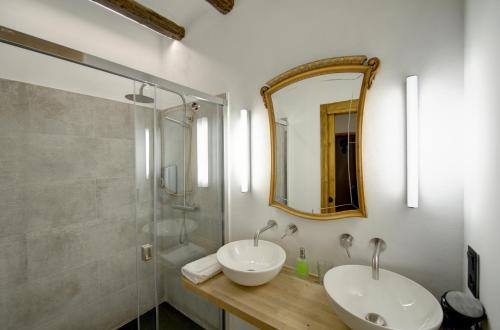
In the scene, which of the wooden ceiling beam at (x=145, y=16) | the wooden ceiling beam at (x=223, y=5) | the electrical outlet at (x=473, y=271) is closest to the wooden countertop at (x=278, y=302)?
the electrical outlet at (x=473, y=271)

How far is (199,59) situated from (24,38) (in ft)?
4.01

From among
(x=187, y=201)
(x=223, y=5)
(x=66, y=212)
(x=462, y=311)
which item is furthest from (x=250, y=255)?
(x=223, y=5)

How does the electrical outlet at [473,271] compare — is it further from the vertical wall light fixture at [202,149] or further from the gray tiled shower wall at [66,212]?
the gray tiled shower wall at [66,212]

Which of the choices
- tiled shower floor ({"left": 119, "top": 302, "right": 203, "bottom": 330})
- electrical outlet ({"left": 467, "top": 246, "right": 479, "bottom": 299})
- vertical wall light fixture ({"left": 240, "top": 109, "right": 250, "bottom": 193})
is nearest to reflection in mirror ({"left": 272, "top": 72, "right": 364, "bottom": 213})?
vertical wall light fixture ({"left": 240, "top": 109, "right": 250, "bottom": 193})

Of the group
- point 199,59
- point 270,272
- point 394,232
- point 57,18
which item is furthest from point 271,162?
point 57,18

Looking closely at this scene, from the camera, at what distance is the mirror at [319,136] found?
3.72ft

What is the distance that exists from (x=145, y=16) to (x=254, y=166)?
161 cm

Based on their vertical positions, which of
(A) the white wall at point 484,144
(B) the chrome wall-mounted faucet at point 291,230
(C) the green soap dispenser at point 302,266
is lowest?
(C) the green soap dispenser at point 302,266

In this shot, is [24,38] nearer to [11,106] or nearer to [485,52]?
[11,106]

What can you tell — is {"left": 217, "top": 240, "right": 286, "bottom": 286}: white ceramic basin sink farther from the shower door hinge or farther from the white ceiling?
the white ceiling

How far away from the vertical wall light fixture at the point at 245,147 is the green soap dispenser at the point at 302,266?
0.58 metres

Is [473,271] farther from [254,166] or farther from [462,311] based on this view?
[254,166]

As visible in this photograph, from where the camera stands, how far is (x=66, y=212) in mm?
1525

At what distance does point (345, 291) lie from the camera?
3.26 feet
